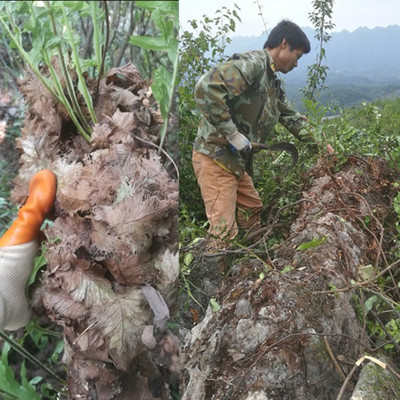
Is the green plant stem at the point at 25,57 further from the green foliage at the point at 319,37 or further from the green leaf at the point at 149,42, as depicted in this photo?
the green foliage at the point at 319,37

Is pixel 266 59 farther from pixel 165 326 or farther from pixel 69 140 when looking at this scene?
pixel 165 326

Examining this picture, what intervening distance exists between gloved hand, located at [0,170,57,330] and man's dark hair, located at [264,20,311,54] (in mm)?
762

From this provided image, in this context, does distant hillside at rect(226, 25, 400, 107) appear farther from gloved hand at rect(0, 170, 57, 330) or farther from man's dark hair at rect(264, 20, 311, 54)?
gloved hand at rect(0, 170, 57, 330)

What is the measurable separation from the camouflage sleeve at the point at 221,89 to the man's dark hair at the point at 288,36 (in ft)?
0.29

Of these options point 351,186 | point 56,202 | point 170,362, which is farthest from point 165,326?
point 351,186

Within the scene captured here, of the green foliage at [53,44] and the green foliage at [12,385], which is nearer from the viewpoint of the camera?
the green foliage at [53,44]

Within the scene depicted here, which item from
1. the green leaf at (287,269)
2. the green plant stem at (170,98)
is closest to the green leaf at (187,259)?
the green leaf at (287,269)

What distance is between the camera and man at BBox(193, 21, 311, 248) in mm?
1117

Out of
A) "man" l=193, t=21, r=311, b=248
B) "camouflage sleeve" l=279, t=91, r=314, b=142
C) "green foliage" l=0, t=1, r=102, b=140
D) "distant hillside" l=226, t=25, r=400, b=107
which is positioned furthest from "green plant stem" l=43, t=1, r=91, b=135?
"camouflage sleeve" l=279, t=91, r=314, b=142

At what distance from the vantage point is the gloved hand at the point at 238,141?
1.15 metres

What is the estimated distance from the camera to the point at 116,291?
1.90 feet

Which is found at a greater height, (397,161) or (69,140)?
(69,140)

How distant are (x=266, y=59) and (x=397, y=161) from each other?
712 mm

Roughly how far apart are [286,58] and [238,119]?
0.67 feet
